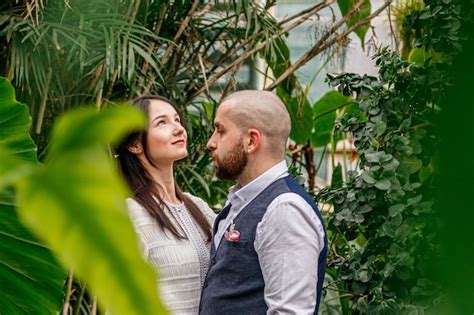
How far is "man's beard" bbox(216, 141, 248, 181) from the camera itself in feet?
6.88

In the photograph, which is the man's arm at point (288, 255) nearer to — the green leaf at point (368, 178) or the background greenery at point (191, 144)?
the background greenery at point (191, 144)

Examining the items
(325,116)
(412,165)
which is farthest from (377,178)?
(325,116)

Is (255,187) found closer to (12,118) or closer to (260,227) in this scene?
(260,227)

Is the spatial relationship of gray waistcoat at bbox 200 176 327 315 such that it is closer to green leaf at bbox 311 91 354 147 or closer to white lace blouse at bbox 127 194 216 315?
white lace blouse at bbox 127 194 216 315

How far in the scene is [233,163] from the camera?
211 cm

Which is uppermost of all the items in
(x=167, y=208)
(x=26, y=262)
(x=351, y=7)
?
(x=351, y=7)

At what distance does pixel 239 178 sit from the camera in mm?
2105

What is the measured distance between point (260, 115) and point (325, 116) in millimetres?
2460

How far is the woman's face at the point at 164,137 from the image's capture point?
2.29 m

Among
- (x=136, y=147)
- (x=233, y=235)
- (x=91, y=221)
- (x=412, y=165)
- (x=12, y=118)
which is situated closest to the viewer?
(x=91, y=221)

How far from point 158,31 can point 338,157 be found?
118 inches

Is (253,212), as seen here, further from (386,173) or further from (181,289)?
(386,173)

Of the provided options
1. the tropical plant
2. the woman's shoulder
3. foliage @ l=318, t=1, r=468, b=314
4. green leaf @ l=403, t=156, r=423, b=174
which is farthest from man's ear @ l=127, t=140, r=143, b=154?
green leaf @ l=403, t=156, r=423, b=174

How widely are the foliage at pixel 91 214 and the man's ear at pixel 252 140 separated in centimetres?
197
